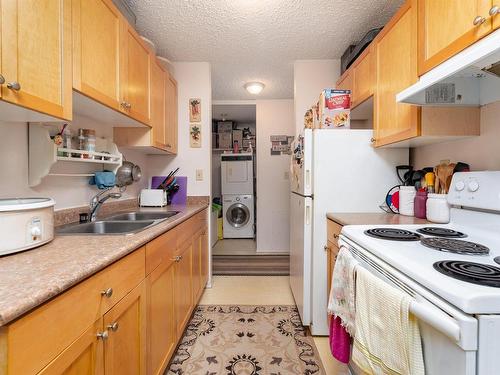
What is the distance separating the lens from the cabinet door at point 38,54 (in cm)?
80

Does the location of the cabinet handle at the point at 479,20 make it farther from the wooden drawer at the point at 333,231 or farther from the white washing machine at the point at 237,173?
the white washing machine at the point at 237,173

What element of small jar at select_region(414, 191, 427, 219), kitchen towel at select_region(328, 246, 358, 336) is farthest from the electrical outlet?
small jar at select_region(414, 191, 427, 219)

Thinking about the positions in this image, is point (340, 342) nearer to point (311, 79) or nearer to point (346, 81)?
point (346, 81)

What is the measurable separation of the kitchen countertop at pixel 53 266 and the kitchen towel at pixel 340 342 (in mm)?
945

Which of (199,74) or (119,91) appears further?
(199,74)

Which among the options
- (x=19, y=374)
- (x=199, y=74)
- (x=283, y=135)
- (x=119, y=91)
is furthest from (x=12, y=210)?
(x=283, y=135)

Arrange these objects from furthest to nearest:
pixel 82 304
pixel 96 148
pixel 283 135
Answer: pixel 283 135, pixel 96 148, pixel 82 304

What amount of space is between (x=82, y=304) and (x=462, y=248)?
4.16 ft

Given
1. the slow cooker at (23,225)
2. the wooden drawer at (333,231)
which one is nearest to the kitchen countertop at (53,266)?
the slow cooker at (23,225)

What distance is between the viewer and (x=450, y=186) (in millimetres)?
1379

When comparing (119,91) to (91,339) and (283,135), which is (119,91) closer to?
(91,339)

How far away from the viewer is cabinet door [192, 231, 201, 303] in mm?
2051

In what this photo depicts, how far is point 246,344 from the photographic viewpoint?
5.74ft

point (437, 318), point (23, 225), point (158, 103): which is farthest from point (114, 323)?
point (158, 103)
